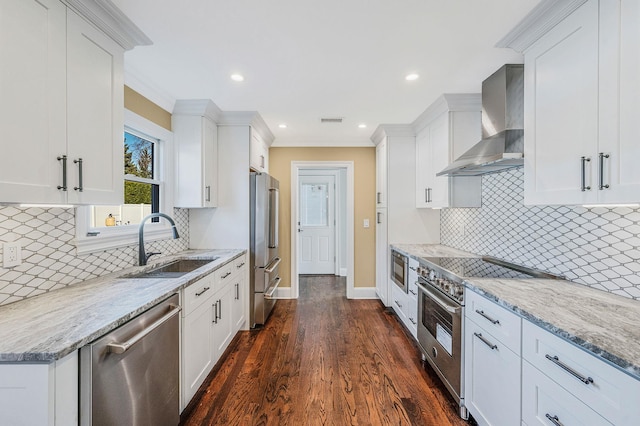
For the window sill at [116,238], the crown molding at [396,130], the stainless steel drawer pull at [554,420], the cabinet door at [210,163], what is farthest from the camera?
the crown molding at [396,130]

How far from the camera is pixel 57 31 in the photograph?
1.27 meters

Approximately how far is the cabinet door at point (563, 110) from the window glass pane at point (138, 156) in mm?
3033

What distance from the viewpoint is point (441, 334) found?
2.11 meters

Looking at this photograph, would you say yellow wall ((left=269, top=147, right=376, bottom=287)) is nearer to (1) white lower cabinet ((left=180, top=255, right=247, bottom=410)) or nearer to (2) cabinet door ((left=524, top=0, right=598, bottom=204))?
(1) white lower cabinet ((left=180, top=255, right=247, bottom=410))

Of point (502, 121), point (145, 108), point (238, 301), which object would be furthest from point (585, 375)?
point (145, 108)

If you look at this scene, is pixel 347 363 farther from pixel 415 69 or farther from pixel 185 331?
pixel 415 69

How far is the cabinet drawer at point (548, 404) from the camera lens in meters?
1.03

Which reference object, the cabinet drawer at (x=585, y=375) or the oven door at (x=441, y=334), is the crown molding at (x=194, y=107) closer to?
the oven door at (x=441, y=334)

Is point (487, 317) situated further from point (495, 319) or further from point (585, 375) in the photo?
point (585, 375)

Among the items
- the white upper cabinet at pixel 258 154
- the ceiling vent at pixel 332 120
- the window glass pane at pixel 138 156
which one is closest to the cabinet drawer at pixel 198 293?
the window glass pane at pixel 138 156

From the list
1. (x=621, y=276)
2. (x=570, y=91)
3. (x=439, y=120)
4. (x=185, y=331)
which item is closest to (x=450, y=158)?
(x=439, y=120)

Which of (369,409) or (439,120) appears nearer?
(369,409)

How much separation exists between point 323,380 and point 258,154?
2.65 metres

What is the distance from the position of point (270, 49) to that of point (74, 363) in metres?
1.99
